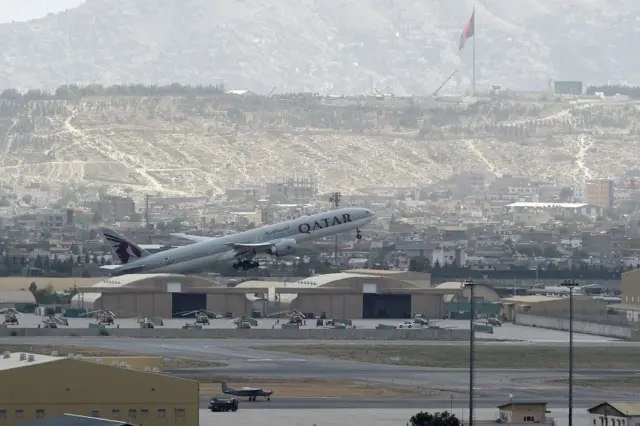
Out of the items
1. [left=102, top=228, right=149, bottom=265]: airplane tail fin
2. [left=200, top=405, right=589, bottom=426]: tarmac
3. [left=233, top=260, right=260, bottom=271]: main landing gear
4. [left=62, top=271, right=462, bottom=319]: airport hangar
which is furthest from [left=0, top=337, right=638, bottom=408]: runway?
[left=62, top=271, right=462, bottom=319]: airport hangar

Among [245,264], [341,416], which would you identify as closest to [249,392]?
[341,416]

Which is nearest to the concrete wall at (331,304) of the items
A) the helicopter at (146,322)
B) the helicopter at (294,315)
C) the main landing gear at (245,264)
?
the helicopter at (294,315)

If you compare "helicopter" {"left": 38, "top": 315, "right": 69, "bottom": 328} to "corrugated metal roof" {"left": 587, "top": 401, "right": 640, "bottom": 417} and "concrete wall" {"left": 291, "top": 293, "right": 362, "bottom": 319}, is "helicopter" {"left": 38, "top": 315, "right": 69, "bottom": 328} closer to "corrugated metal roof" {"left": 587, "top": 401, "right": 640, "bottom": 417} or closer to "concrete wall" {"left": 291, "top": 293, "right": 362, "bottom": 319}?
"concrete wall" {"left": 291, "top": 293, "right": 362, "bottom": 319}

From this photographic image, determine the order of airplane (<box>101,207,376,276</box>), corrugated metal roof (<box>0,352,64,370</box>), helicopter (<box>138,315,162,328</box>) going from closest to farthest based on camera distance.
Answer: corrugated metal roof (<box>0,352,64,370</box>), helicopter (<box>138,315,162,328</box>), airplane (<box>101,207,376,276</box>)

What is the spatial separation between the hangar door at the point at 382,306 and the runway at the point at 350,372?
106 feet

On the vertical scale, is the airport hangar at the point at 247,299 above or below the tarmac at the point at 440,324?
above

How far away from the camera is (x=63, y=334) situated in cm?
16475

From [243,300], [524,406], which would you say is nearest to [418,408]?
[524,406]

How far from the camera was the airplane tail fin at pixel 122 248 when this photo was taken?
185m

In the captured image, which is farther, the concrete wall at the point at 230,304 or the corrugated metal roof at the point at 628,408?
the concrete wall at the point at 230,304

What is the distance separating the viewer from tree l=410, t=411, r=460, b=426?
96.7 meters

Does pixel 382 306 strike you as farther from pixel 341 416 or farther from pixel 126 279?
pixel 341 416

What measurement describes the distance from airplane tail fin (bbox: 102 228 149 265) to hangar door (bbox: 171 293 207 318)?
20.7ft

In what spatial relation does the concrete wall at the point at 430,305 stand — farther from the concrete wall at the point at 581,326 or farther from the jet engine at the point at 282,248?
the jet engine at the point at 282,248
